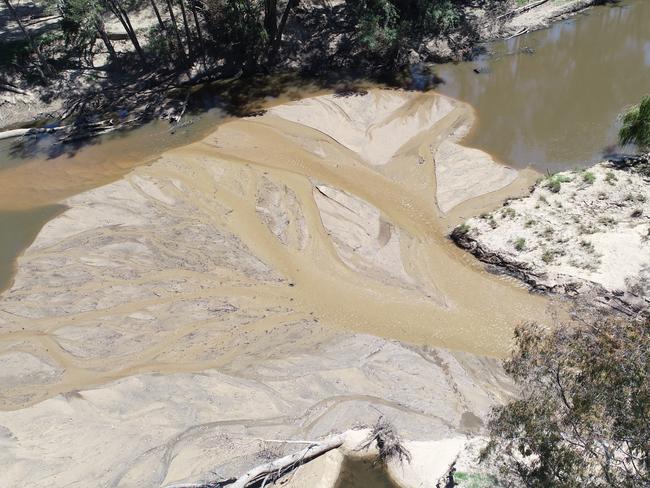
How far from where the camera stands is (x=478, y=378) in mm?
12234

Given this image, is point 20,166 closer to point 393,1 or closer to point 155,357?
point 155,357

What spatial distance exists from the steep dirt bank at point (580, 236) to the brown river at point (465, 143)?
0.83m

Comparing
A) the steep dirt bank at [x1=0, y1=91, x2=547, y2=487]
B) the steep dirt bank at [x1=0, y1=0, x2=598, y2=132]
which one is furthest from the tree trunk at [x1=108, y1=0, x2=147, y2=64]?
the steep dirt bank at [x1=0, y1=91, x2=547, y2=487]

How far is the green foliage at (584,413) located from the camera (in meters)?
7.45

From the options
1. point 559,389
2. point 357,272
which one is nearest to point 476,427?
point 559,389

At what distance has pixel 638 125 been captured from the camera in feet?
57.4

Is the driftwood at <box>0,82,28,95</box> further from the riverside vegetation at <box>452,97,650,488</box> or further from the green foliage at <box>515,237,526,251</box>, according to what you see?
the riverside vegetation at <box>452,97,650,488</box>

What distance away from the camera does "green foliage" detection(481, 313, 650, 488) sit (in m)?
7.45

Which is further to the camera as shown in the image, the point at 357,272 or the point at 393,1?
the point at 393,1

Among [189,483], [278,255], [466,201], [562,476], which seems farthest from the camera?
[466,201]

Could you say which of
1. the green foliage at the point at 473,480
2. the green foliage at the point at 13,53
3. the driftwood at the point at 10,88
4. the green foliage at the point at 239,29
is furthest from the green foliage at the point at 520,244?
→ the green foliage at the point at 13,53

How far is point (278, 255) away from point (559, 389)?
9.55 metres

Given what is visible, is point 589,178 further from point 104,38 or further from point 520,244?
point 104,38

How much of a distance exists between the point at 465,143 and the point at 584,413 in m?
15.1
